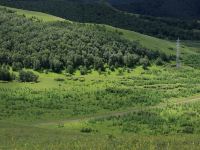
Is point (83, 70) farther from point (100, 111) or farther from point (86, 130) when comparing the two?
point (86, 130)

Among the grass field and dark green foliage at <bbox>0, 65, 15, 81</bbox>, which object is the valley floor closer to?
the grass field

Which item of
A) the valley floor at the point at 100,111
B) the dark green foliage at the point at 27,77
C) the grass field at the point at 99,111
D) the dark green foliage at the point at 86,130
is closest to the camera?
the grass field at the point at 99,111

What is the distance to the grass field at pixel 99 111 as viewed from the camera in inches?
2370

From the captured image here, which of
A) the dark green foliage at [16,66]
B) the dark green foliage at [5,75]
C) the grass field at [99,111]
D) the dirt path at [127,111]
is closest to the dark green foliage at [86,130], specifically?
the grass field at [99,111]

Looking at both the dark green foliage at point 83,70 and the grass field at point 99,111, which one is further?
the dark green foliage at point 83,70

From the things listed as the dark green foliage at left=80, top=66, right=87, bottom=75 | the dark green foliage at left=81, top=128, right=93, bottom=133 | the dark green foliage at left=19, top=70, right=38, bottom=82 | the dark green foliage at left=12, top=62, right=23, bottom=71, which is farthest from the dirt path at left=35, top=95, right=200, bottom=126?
the dark green foliage at left=12, top=62, right=23, bottom=71

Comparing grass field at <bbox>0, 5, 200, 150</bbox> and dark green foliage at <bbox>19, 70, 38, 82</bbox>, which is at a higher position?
dark green foliage at <bbox>19, 70, 38, 82</bbox>

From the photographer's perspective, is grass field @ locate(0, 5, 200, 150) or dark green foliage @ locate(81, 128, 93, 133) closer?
grass field @ locate(0, 5, 200, 150)

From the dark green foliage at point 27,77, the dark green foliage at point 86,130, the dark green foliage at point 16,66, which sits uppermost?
the dark green foliage at point 16,66

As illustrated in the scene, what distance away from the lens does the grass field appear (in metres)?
60.2

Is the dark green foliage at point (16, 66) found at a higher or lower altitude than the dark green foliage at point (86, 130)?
higher

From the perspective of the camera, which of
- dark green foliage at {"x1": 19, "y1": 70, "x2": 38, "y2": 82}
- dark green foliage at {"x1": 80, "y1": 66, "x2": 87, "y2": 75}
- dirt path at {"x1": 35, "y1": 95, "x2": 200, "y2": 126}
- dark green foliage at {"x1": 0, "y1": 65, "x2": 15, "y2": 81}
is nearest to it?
dirt path at {"x1": 35, "y1": 95, "x2": 200, "y2": 126}

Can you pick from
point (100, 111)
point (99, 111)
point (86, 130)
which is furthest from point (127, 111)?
point (86, 130)

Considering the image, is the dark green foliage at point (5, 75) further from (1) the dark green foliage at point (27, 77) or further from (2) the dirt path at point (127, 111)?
(2) the dirt path at point (127, 111)
